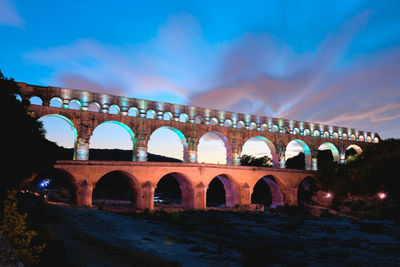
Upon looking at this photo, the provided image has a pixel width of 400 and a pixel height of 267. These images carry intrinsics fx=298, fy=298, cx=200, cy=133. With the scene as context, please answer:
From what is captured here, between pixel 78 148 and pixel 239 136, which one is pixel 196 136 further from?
pixel 78 148

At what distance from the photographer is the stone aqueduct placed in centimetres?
2997

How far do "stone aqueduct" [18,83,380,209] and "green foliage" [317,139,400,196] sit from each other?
345cm

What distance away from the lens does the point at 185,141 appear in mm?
37281

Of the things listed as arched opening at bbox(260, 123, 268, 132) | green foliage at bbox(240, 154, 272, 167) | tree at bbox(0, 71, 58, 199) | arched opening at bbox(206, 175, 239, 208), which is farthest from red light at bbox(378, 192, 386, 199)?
green foliage at bbox(240, 154, 272, 167)

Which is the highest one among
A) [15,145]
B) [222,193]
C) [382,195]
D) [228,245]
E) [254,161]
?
[254,161]

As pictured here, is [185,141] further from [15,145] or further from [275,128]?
[15,145]

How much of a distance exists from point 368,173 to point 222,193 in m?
33.3

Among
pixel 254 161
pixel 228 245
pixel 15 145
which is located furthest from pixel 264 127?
pixel 254 161

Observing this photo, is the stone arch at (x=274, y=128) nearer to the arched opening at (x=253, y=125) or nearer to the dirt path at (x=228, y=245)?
the arched opening at (x=253, y=125)

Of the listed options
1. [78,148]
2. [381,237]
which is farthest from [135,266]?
[78,148]

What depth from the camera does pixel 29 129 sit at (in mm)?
17328

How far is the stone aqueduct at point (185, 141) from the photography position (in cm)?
2997

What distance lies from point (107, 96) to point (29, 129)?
54.6 feet

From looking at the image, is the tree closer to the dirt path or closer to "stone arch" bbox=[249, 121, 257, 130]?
the dirt path
